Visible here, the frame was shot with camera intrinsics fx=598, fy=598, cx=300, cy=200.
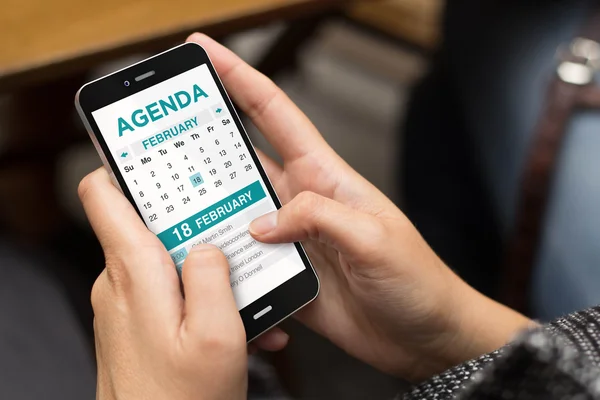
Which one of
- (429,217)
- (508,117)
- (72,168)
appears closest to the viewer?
(508,117)

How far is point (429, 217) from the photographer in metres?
0.91

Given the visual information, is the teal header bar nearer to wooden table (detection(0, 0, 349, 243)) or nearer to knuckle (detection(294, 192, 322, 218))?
knuckle (detection(294, 192, 322, 218))

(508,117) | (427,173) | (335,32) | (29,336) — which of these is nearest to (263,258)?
(29,336)

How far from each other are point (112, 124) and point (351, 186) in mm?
188

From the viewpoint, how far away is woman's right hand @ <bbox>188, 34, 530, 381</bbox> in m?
0.43

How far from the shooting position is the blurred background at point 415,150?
59cm

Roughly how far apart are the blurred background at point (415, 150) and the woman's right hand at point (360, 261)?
17 cm

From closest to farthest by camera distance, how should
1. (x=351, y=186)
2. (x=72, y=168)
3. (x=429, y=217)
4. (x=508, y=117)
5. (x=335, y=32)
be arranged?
(x=351, y=186)
(x=508, y=117)
(x=429, y=217)
(x=72, y=168)
(x=335, y=32)

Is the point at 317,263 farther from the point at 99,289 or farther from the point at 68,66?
the point at 68,66

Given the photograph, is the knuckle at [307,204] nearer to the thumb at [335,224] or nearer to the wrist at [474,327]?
the thumb at [335,224]

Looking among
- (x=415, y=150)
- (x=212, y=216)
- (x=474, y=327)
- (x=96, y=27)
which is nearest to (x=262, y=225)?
(x=212, y=216)

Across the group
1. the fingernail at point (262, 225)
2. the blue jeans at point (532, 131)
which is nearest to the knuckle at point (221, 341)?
the fingernail at point (262, 225)

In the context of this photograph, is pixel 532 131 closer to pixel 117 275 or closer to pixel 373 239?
pixel 373 239

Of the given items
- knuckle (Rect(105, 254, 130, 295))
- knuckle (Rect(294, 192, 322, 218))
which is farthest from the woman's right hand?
knuckle (Rect(105, 254, 130, 295))
